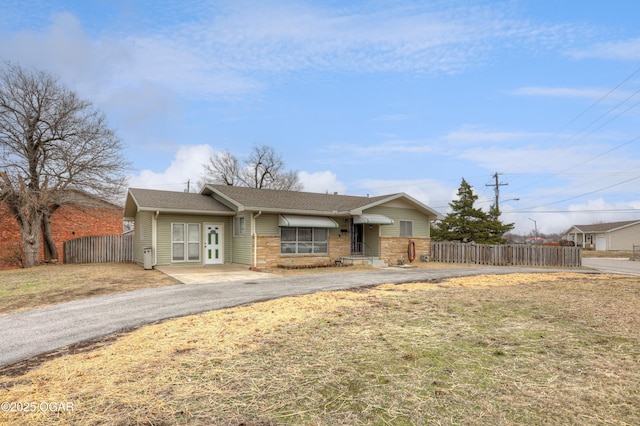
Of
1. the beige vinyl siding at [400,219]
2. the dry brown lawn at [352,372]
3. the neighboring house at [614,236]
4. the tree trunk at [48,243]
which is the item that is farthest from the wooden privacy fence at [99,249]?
the neighboring house at [614,236]

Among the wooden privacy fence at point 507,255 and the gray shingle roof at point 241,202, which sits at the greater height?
the gray shingle roof at point 241,202

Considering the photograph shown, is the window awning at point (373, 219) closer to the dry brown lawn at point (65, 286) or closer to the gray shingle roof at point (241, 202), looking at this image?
the gray shingle roof at point (241, 202)

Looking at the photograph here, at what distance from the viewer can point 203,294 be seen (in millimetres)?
9891

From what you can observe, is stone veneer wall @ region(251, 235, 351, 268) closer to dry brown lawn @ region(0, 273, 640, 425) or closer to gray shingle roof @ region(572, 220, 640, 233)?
dry brown lawn @ region(0, 273, 640, 425)

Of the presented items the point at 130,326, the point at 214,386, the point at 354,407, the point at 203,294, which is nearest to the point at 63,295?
the point at 203,294

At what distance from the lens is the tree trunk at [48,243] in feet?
69.1

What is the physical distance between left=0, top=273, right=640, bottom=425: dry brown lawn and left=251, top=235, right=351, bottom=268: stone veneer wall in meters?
10.2

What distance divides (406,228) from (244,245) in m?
9.31

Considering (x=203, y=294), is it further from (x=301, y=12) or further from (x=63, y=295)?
(x=301, y=12)

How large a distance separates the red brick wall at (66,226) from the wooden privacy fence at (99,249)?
6.63 feet

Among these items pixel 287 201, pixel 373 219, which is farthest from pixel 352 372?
pixel 373 219

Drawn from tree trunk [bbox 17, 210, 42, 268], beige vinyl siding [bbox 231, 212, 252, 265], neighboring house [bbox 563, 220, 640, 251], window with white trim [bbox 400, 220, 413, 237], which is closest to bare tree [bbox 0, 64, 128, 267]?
tree trunk [bbox 17, 210, 42, 268]

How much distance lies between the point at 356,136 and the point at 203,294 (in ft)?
43.4

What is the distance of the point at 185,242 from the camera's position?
18.1 m
